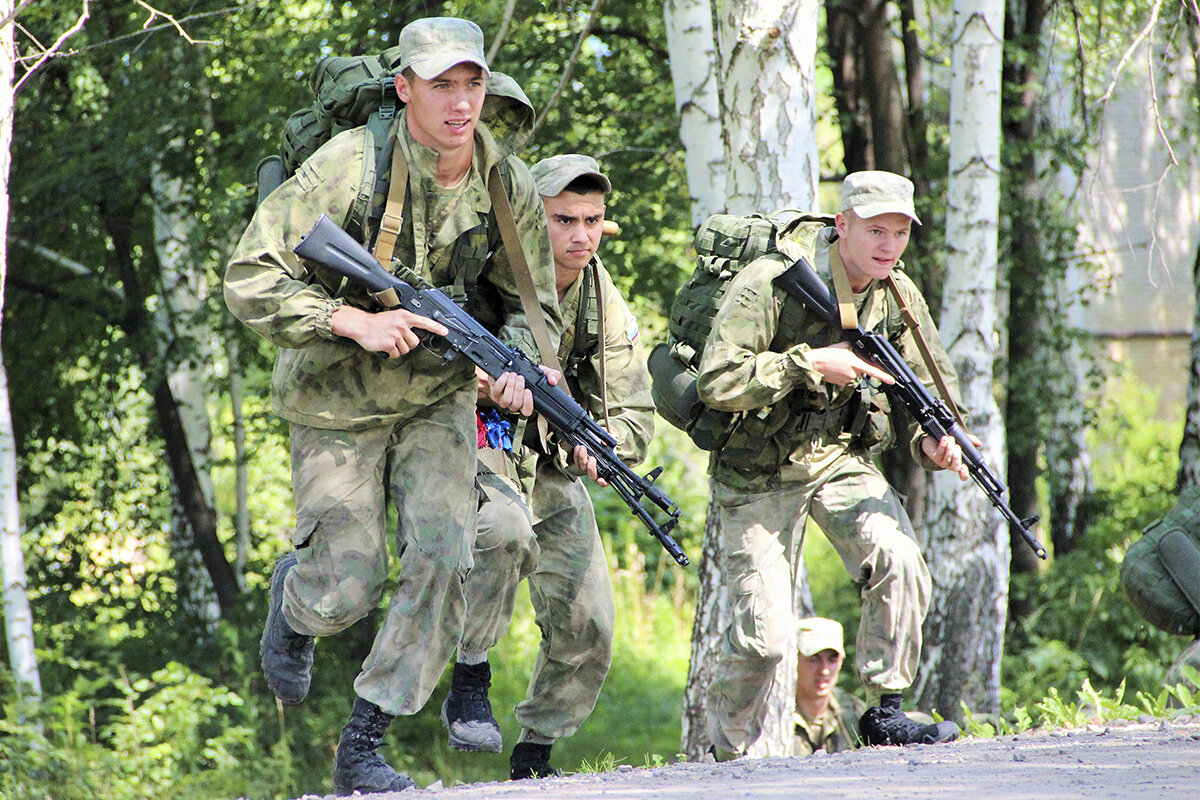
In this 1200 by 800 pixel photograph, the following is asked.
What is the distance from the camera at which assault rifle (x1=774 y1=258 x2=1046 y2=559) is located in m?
5.13

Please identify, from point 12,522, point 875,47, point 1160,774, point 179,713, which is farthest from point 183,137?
point 1160,774

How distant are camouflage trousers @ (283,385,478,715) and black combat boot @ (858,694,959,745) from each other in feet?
5.87

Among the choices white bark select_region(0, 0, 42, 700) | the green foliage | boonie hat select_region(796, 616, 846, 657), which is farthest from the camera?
the green foliage

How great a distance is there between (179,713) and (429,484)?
5.60 meters

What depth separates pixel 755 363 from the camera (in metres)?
5.06

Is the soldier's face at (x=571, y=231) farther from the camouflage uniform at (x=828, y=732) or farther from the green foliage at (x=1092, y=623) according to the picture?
the green foliage at (x=1092, y=623)

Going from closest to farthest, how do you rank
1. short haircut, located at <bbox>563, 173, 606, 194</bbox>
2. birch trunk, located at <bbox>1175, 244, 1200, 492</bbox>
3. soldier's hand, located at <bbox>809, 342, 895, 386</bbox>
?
soldier's hand, located at <bbox>809, 342, 895, 386</bbox>
short haircut, located at <bbox>563, 173, 606, 194</bbox>
birch trunk, located at <bbox>1175, 244, 1200, 492</bbox>

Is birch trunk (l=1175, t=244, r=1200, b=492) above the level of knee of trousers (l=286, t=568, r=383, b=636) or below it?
above

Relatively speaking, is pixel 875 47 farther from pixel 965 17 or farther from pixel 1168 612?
pixel 1168 612

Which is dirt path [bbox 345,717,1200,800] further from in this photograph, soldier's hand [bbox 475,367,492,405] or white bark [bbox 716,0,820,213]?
white bark [bbox 716,0,820,213]

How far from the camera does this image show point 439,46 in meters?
4.13

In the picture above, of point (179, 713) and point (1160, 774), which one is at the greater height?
point (1160, 774)

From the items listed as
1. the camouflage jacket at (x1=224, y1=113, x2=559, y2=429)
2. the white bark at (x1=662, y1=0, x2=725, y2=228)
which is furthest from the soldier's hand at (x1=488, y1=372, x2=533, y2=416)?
the white bark at (x1=662, y1=0, x2=725, y2=228)

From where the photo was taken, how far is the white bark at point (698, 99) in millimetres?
7441
